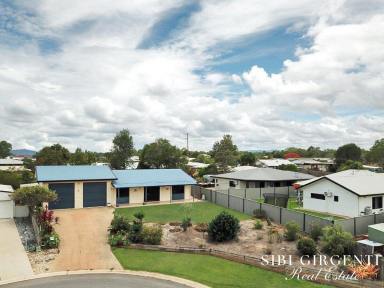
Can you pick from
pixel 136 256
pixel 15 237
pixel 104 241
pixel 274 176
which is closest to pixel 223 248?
pixel 136 256

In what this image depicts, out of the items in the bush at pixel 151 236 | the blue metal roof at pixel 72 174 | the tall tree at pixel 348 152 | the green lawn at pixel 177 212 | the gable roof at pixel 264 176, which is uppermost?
the tall tree at pixel 348 152

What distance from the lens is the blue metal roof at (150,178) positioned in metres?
40.0

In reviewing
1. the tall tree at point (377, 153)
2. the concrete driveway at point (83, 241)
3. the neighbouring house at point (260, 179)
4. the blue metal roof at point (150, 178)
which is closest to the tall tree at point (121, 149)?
the neighbouring house at point (260, 179)

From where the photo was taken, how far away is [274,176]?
161 ft

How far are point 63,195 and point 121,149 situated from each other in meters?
44.8

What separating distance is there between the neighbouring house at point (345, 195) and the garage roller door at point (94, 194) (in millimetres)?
20481

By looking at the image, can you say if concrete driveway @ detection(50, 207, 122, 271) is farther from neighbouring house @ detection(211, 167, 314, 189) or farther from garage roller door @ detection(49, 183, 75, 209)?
neighbouring house @ detection(211, 167, 314, 189)

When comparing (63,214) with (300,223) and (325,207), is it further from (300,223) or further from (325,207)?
(325,207)

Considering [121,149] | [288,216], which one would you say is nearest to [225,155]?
[121,149]

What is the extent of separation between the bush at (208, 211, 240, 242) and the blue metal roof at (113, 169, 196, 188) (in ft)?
52.5

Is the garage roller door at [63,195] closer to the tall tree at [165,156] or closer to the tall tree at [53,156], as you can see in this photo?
the tall tree at [53,156]

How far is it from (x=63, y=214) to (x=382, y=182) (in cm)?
3086

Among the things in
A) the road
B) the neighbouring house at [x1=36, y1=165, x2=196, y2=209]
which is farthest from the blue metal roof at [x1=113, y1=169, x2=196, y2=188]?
the road

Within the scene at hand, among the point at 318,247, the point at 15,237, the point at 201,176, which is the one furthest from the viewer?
the point at 201,176
